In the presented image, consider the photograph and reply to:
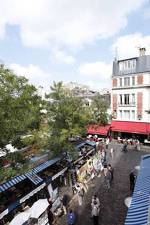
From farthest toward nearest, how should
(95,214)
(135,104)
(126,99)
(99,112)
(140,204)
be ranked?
(126,99), (99,112), (135,104), (95,214), (140,204)

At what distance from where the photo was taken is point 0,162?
1332cm

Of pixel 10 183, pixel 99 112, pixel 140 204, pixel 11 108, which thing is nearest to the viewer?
pixel 140 204

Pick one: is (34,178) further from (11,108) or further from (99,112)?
(99,112)

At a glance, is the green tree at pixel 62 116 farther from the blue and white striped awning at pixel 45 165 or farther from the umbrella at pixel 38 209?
the umbrella at pixel 38 209

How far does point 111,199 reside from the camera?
17453 mm

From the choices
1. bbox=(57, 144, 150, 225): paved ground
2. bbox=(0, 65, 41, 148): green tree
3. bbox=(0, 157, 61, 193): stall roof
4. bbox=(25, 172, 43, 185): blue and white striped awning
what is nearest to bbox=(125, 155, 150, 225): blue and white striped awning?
bbox=(57, 144, 150, 225): paved ground

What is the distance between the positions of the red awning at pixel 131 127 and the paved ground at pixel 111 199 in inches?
350

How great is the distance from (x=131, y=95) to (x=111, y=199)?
73.6ft

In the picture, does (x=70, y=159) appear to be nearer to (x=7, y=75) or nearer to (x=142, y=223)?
(x=7, y=75)

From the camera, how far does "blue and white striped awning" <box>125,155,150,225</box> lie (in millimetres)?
8748

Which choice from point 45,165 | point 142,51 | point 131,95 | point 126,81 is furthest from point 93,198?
point 142,51

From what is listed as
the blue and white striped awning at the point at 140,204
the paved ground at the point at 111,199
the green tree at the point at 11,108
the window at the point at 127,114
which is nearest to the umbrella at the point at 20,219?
the paved ground at the point at 111,199

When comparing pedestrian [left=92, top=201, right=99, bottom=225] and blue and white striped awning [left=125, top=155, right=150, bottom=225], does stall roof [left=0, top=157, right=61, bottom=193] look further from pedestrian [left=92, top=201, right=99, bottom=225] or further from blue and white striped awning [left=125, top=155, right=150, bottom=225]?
blue and white striped awning [left=125, top=155, right=150, bottom=225]

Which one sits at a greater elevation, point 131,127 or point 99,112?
point 99,112
